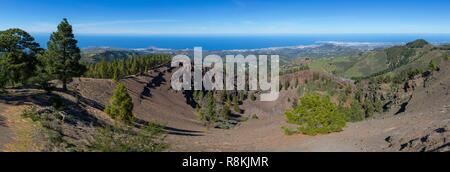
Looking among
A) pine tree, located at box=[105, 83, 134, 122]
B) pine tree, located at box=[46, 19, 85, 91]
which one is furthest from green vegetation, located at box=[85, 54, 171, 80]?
pine tree, located at box=[105, 83, 134, 122]

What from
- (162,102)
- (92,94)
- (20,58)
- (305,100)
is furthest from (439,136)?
(162,102)

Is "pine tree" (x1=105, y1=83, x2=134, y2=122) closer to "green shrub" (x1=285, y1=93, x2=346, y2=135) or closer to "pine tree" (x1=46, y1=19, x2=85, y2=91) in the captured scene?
"pine tree" (x1=46, y1=19, x2=85, y2=91)

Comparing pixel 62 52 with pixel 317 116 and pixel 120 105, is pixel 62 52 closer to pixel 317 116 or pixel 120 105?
pixel 120 105

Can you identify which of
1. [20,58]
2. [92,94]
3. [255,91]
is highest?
[20,58]

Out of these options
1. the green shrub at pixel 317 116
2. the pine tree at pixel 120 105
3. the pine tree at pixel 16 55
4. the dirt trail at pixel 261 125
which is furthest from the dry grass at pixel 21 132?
the green shrub at pixel 317 116

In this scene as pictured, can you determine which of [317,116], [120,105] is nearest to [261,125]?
[120,105]

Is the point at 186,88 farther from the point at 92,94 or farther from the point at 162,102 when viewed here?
the point at 92,94
